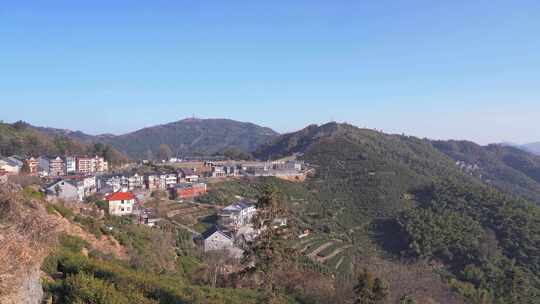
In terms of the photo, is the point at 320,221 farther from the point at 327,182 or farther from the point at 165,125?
the point at 165,125

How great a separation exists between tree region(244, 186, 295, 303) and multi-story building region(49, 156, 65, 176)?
40653 millimetres

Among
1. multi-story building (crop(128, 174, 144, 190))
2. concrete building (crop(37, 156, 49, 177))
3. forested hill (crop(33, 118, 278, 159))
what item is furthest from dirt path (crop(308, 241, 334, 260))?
forested hill (crop(33, 118, 278, 159))

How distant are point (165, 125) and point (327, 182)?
142545 mm

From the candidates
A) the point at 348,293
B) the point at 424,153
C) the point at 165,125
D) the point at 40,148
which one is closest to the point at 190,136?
the point at 165,125

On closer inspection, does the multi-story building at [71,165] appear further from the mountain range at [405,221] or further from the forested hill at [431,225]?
the forested hill at [431,225]

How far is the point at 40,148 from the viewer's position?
51.3 m

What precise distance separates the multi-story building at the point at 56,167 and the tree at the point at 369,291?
39.7 metres

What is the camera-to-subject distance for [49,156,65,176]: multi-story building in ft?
148

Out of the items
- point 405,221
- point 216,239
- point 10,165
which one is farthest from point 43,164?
point 405,221

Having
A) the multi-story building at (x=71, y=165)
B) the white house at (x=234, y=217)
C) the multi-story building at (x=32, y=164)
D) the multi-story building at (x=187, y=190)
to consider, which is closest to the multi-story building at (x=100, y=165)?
the multi-story building at (x=71, y=165)

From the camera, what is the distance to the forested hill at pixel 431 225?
85.0 ft

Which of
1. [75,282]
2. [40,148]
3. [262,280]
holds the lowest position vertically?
[262,280]

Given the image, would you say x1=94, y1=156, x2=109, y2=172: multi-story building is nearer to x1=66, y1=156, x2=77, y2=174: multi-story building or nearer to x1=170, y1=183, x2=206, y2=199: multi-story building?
x1=66, y1=156, x2=77, y2=174: multi-story building

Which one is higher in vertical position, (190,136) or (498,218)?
(190,136)
